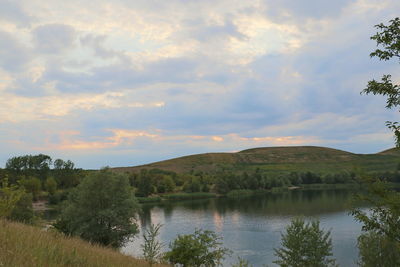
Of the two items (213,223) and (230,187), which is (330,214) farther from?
(230,187)

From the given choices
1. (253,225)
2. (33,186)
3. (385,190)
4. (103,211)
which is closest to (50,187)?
(33,186)

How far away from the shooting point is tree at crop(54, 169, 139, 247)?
39188mm

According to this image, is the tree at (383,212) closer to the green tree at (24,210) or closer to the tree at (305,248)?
the tree at (305,248)

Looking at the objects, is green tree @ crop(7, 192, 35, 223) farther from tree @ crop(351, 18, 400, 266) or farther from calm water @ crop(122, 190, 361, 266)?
tree @ crop(351, 18, 400, 266)

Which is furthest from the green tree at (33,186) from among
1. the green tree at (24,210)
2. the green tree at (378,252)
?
the green tree at (378,252)

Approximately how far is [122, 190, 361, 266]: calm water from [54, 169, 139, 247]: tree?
3.83m

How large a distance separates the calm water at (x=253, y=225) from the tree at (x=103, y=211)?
3.83 metres

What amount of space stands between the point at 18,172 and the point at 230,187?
95.6 meters

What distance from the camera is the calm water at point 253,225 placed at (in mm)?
47312

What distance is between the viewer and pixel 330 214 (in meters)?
80.1

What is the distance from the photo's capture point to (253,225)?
68.9 metres

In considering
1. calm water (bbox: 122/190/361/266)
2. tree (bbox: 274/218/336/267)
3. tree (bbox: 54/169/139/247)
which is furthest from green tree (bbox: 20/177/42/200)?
tree (bbox: 274/218/336/267)

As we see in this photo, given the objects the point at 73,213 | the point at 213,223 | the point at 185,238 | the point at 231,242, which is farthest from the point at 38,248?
the point at 213,223

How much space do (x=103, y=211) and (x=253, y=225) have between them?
38.7m
